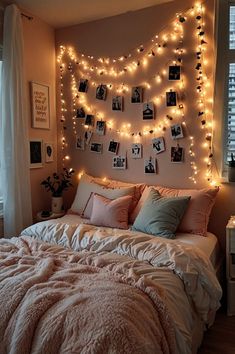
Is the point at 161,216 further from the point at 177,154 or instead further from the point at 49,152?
the point at 49,152

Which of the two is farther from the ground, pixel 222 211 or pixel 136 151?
pixel 136 151

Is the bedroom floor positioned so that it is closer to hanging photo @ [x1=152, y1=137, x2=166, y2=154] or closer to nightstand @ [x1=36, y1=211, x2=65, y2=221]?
hanging photo @ [x1=152, y1=137, x2=166, y2=154]

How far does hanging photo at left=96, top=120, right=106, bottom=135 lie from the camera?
333 centimetres

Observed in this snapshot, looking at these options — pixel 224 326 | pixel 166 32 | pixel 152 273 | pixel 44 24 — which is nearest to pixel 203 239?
pixel 224 326

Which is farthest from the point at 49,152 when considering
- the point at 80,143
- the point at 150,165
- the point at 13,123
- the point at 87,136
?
the point at 150,165

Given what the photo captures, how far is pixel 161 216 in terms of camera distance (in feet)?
8.29

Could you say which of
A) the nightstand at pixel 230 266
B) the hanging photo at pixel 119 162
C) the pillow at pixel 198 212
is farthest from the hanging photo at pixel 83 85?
the nightstand at pixel 230 266

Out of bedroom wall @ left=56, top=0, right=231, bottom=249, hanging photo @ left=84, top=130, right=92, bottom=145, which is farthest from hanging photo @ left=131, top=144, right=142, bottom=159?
hanging photo @ left=84, top=130, right=92, bottom=145

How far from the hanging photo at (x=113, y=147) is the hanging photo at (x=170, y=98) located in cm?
66

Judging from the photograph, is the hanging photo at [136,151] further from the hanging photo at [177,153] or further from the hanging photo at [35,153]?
the hanging photo at [35,153]

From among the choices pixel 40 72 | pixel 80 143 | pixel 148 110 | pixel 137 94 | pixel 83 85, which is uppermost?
pixel 40 72

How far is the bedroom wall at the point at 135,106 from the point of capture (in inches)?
111

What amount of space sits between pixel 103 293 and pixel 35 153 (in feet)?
7.03

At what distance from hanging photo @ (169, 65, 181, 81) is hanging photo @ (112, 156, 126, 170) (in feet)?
2.92
